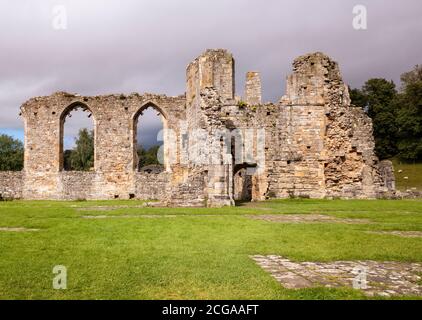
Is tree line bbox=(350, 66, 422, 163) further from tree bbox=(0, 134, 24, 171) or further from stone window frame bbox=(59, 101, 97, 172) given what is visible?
tree bbox=(0, 134, 24, 171)

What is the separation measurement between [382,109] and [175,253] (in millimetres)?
55189

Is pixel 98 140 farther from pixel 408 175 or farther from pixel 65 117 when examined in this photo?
pixel 408 175

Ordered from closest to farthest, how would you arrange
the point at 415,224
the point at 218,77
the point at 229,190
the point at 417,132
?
the point at 415,224 → the point at 229,190 → the point at 218,77 → the point at 417,132

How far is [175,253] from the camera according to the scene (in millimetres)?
6535

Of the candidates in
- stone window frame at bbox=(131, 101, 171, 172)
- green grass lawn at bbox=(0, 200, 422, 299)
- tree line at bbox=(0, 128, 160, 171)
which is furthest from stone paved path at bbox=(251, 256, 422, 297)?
tree line at bbox=(0, 128, 160, 171)

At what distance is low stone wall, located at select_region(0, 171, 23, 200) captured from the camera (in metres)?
26.9

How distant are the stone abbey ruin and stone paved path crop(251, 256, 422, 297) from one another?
1074 centimetres

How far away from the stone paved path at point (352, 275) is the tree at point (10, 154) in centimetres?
6848

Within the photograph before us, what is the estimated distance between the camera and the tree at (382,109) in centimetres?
5397
